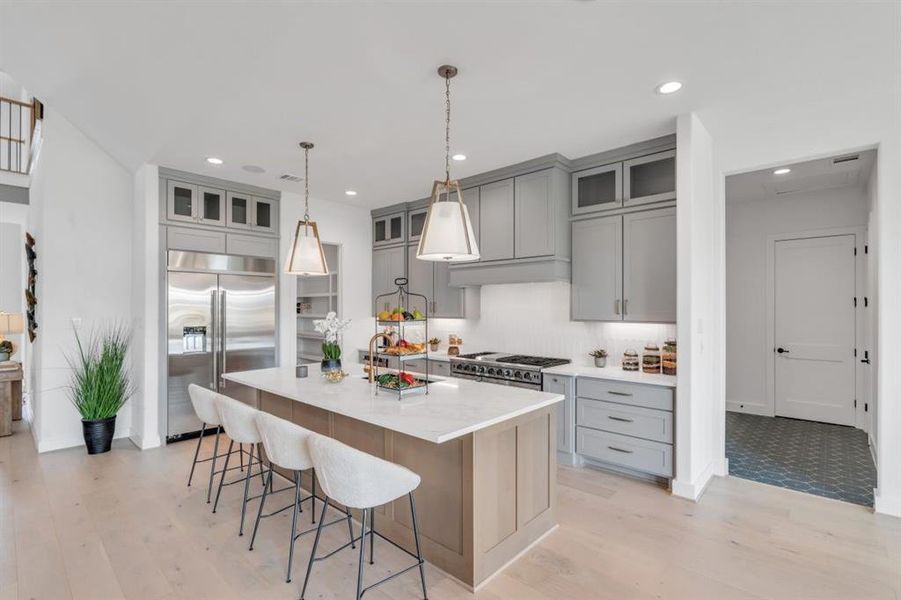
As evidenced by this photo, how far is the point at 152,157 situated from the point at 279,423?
10.9 feet

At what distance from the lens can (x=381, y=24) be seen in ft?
7.32

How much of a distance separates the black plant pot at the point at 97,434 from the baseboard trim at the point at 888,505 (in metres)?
6.42

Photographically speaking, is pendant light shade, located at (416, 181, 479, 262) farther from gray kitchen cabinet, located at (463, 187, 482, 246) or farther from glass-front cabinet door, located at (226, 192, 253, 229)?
glass-front cabinet door, located at (226, 192, 253, 229)

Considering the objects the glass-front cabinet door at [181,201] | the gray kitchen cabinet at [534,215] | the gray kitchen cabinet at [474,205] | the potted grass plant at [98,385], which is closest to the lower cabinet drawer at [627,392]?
the gray kitchen cabinet at [534,215]

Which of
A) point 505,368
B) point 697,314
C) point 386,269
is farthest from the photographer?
point 386,269

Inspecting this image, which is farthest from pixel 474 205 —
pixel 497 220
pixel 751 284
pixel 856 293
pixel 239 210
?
pixel 856 293

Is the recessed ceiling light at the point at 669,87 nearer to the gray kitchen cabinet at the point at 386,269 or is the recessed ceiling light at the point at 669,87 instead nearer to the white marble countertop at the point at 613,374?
the white marble countertop at the point at 613,374

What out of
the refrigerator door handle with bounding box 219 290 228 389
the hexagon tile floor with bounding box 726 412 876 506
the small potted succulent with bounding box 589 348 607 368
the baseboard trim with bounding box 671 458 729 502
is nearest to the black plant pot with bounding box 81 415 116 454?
the refrigerator door handle with bounding box 219 290 228 389

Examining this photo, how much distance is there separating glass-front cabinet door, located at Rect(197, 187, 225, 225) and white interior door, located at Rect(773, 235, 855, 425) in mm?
6690

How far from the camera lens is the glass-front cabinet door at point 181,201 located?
4645mm

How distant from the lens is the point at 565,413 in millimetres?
4004

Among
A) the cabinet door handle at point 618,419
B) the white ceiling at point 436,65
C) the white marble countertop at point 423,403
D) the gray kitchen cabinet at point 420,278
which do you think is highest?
the white ceiling at point 436,65

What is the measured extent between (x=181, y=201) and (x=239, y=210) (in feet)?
1.94

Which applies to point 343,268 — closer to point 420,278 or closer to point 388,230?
point 388,230
